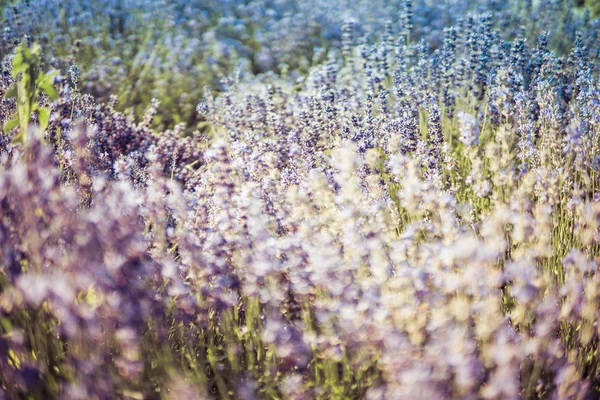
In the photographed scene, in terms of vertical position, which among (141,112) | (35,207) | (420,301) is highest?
(35,207)

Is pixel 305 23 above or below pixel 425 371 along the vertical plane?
below

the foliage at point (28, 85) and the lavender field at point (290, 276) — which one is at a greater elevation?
the foliage at point (28, 85)

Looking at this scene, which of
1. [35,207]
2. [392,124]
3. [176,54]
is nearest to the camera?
[35,207]

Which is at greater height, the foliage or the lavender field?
the foliage

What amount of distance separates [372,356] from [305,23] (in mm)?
5655

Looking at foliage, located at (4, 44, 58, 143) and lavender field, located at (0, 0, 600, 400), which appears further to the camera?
foliage, located at (4, 44, 58, 143)

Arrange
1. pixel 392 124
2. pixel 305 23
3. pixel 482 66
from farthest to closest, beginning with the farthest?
1. pixel 305 23
2. pixel 482 66
3. pixel 392 124

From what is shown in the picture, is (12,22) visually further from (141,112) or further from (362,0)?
(362,0)

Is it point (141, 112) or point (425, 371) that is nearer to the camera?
point (425, 371)

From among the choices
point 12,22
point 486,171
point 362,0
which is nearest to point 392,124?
point 486,171

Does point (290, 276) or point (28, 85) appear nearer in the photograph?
point (290, 276)

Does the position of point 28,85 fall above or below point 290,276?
above

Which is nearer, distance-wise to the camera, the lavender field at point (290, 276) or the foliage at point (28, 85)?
the lavender field at point (290, 276)

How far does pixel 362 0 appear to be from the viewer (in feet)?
24.0
